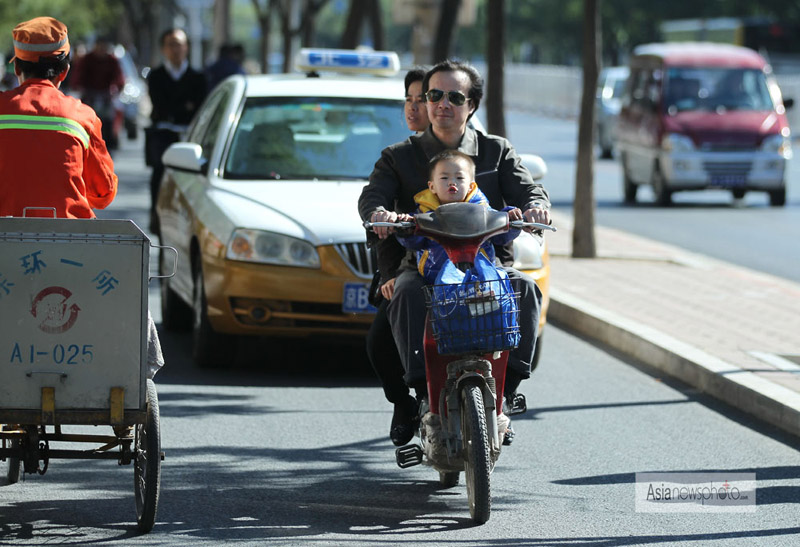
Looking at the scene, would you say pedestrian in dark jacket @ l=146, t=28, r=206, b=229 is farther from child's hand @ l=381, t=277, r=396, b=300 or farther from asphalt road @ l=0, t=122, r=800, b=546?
child's hand @ l=381, t=277, r=396, b=300

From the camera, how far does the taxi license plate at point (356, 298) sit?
29.0 ft

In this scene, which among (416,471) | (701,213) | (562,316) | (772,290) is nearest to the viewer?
(416,471)

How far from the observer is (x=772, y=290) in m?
12.7

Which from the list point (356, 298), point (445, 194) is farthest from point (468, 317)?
point (356, 298)

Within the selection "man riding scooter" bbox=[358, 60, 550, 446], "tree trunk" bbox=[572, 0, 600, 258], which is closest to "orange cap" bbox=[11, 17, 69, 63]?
"man riding scooter" bbox=[358, 60, 550, 446]

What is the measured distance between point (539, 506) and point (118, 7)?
227ft

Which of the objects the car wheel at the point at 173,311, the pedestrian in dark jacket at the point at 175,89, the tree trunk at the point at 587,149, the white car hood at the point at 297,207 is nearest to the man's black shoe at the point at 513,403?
the white car hood at the point at 297,207

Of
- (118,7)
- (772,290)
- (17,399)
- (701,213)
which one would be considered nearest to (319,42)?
(118,7)

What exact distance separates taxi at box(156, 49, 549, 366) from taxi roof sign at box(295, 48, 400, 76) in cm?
1

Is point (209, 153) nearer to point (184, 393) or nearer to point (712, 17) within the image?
point (184, 393)

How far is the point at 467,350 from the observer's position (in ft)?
18.7

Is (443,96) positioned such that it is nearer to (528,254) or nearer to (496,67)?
(528,254)

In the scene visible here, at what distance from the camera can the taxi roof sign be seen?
11.1 metres

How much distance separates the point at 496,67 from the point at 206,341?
8.54 metres
